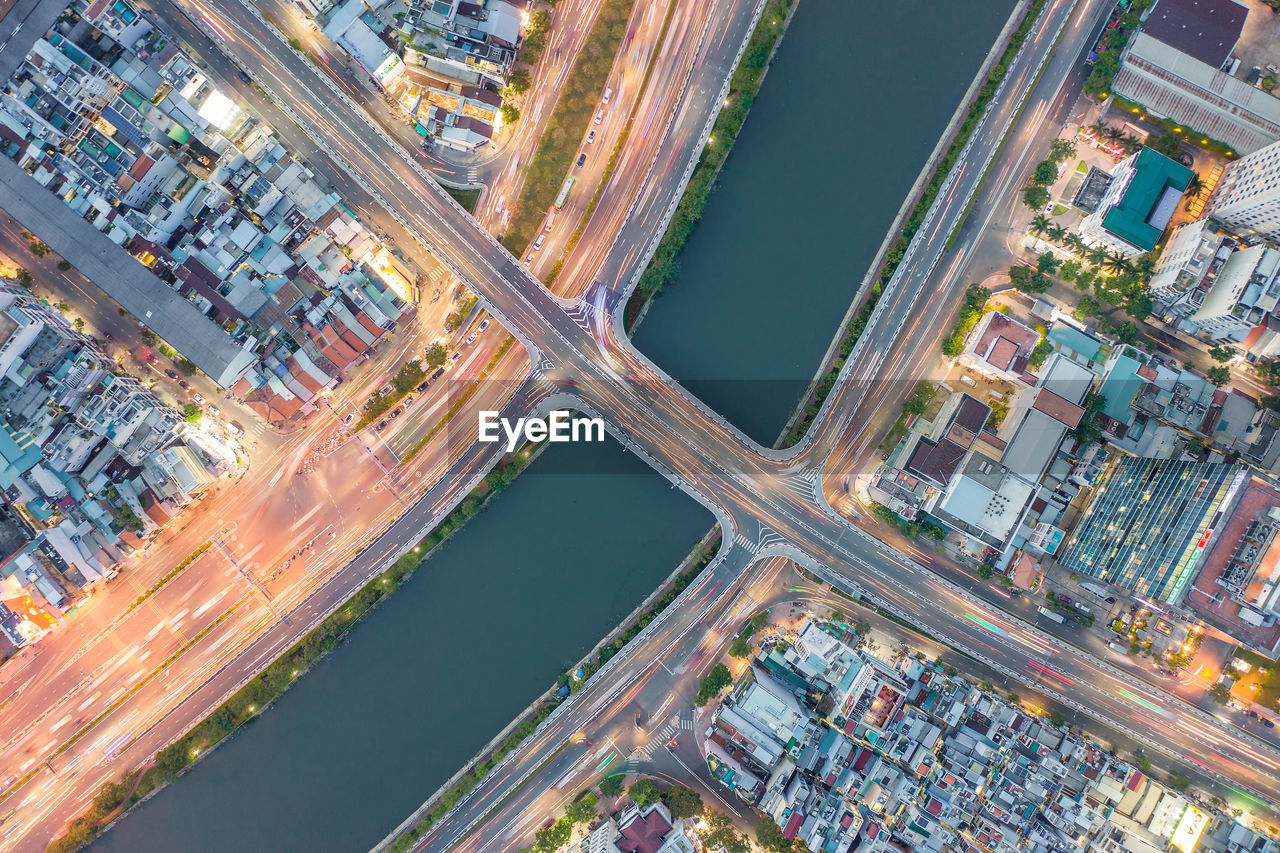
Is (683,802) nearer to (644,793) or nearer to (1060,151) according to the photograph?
(644,793)

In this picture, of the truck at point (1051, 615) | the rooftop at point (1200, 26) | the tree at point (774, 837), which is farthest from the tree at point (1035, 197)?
the tree at point (774, 837)

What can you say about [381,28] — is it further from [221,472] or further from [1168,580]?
[1168,580]

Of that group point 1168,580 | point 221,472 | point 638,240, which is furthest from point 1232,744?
point 221,472

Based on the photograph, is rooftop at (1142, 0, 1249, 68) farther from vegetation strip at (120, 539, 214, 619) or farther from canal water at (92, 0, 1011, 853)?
vegetation strip at (120, 539, 214, 619)

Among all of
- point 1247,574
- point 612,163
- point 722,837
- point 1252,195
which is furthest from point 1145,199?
point 722,837

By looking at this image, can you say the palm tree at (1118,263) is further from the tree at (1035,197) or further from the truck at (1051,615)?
the truck at (1051,615)

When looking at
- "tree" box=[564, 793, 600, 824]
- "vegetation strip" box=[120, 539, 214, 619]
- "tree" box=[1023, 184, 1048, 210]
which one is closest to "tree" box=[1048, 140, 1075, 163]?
"tree" box=[1023, 184, 1048, 210]
